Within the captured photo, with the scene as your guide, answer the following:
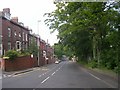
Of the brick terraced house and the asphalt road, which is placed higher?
the brick terraced house

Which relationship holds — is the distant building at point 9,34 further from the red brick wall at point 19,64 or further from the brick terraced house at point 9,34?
the red brick wall at point 19,64

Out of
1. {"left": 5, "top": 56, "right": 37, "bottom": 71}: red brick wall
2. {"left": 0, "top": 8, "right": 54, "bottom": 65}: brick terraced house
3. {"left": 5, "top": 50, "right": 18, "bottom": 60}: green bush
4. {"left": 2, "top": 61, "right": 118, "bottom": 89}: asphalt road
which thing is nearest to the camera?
{"left": 2, "top": 61, "right": 118, "bottom": 89}: asphalt road

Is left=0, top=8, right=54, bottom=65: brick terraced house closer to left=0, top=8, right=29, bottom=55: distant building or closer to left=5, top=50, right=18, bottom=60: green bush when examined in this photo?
left=0, top=8, right=29, bottom=55: distant building

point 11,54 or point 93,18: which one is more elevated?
point 93,18

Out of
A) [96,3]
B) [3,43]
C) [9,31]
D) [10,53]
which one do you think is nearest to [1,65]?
[10,53]

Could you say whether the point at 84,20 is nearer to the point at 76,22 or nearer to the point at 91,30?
the point at 76,22

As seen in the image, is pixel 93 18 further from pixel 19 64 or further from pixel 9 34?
pixel 9 34

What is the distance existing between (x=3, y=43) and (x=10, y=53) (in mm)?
7889

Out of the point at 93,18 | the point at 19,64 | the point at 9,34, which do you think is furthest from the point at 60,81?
the point at 9,34

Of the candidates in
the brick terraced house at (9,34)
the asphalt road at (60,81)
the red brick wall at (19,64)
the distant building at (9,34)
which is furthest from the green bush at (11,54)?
the asphalt road at (60,81)

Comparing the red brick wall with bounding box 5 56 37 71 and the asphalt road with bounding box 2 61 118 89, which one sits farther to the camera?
the red brick wall with bounding box 5 56 37 71

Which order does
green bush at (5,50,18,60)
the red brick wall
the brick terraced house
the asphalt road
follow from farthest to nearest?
the brick terraced house → the red brick wall → green bush at (5,50,18,60) → the asphalt road

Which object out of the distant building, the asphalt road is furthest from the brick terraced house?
the asphalt road

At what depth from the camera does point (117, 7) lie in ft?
69.9
